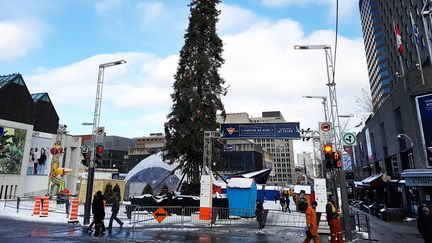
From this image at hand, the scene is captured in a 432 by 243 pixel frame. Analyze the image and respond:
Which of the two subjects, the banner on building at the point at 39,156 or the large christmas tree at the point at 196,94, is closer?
the large christmas tree at the point at 196,94

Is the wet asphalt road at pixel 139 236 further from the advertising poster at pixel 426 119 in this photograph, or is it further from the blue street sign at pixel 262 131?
the advertising poster at pixel 426 119

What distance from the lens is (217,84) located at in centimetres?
3136

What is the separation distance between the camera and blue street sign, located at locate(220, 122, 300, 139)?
2330cm

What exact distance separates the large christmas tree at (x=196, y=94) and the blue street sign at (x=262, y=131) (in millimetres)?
5116

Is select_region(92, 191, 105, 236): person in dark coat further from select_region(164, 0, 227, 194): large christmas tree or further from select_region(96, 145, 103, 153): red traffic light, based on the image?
select_region(164, 0, 227, 194): large christmas tree

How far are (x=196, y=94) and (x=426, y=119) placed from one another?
1892 cm

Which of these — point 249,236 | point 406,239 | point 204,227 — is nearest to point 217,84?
point 204,227

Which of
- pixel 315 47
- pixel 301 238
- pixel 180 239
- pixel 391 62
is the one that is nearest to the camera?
pixel 180 239

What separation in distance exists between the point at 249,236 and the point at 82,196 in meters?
27.8

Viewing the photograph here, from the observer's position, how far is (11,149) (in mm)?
45438

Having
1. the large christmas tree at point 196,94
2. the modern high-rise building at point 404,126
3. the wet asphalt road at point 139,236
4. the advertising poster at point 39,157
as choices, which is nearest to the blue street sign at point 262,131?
the large christmas tree at point 196,94

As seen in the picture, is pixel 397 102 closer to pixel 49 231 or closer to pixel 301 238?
pixel 301 238

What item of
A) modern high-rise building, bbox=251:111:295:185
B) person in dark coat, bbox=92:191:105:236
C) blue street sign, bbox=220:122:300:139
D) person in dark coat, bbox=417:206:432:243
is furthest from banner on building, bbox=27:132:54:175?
modern high-rise building, bbox=251:111:295:185

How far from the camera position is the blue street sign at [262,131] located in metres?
23.3
